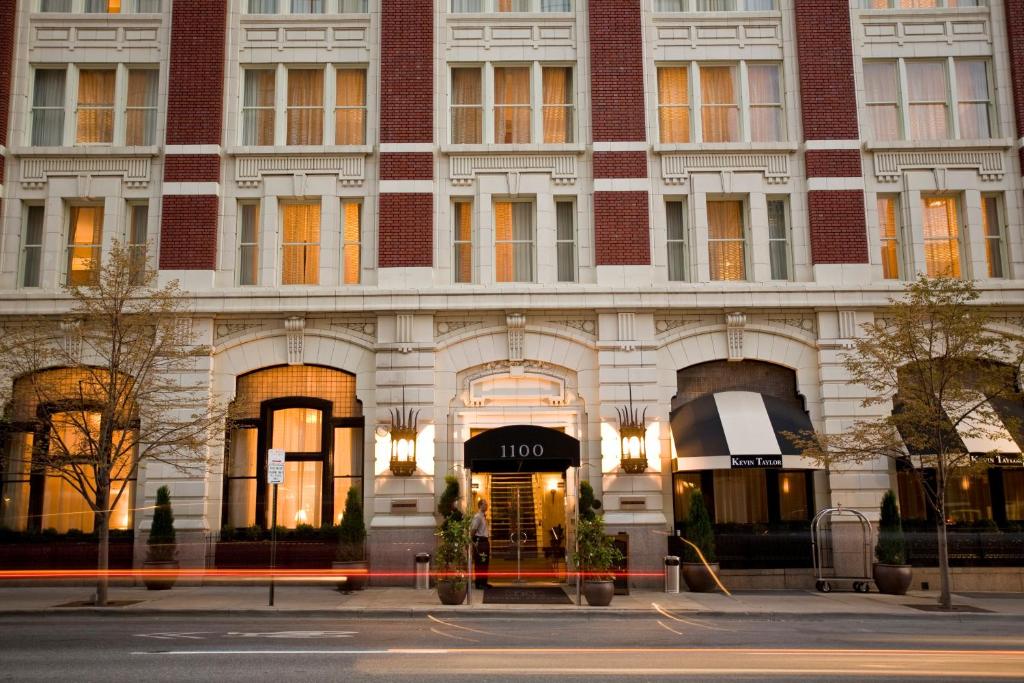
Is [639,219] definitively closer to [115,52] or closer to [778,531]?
[778,531]

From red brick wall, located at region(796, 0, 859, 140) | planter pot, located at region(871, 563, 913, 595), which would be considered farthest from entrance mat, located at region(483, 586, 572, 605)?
red brick wall, located at region(796, 0, 859, 140)

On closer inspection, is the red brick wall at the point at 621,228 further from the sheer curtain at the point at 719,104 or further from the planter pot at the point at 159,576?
the planter pot at the point at 159,576

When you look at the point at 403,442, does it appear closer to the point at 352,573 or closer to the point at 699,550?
the point at 352,573

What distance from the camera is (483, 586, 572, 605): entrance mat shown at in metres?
18.3

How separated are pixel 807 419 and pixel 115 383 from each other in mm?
15901

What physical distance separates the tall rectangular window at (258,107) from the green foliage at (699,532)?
14.3m

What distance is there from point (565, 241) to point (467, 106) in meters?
4.50

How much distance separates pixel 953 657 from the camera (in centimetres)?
1198

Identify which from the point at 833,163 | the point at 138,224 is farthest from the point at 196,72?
the point at 833,163

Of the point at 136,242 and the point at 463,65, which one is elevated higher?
the point at 463,65

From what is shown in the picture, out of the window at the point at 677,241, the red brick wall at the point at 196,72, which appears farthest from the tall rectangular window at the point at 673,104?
the red brick wall at the point at 196,72

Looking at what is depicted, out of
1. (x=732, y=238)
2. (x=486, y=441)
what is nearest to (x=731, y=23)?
(x=732, y=238)

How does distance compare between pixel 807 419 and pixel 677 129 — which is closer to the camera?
pixel 807 419

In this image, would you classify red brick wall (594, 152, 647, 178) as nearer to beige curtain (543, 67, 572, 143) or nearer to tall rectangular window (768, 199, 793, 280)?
beige curtain (543, 67, 572, 143)
